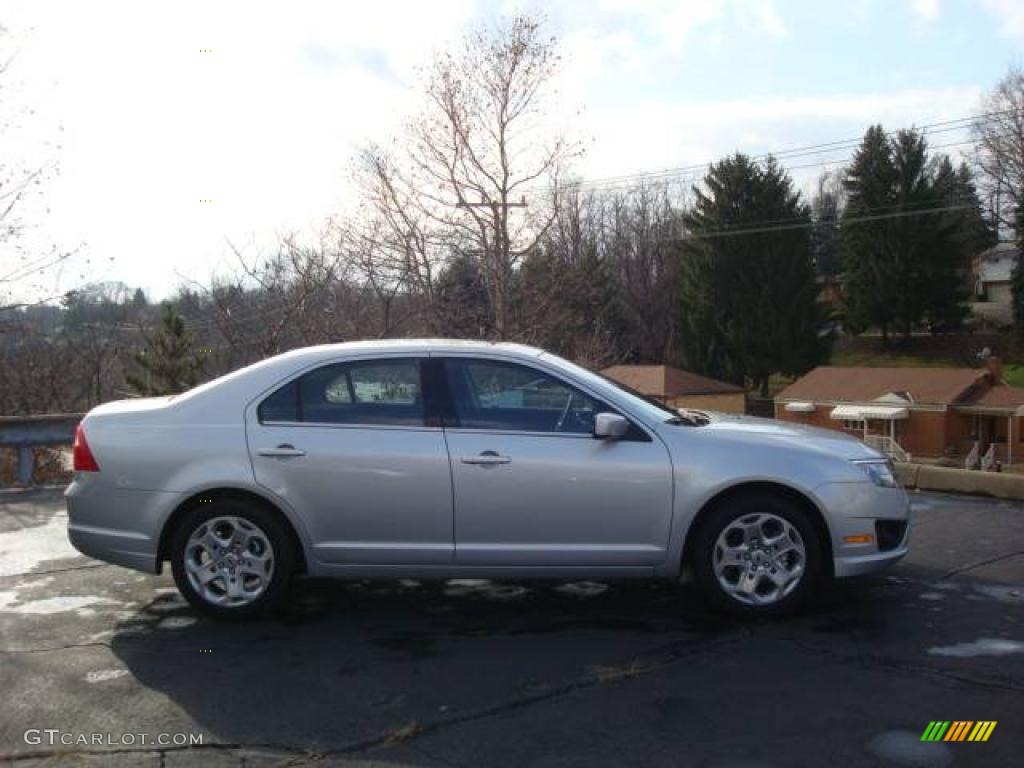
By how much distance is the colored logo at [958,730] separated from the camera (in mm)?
3908

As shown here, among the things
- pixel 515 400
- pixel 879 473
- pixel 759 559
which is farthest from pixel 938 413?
pixel 515 400

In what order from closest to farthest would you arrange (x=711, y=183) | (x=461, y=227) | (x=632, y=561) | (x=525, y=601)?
(x=632, y=561) → (x=525, y=601) → (x=461, y=227) → (x=711, y=183)

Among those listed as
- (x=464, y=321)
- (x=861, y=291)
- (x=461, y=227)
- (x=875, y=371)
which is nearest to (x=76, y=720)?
(x=464, y=321)

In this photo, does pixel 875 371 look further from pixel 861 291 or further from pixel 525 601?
pixel 525 601

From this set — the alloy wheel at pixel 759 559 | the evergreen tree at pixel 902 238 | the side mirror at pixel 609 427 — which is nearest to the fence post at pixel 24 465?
the side mirror at pixel 609 427

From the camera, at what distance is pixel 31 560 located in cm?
725

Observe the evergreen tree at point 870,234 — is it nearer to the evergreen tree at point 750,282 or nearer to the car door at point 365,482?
the evergreen tree at point 750,282

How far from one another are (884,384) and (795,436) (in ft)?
137

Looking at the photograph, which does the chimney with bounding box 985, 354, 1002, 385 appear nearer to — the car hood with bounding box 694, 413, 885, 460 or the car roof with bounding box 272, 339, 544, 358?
the car hood with bounding box 694, 413, 885, 460

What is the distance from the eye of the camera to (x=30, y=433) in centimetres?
1067

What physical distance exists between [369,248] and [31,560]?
49.7 ft

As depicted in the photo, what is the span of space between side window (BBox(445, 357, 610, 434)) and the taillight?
6.68 ft

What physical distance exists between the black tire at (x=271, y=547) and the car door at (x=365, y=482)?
159 mm

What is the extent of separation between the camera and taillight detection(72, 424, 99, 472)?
5781 mm
